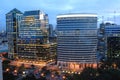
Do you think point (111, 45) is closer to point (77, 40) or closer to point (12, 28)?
point (77, 40)

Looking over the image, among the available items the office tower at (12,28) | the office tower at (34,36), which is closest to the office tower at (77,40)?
the office tower at (34,36)

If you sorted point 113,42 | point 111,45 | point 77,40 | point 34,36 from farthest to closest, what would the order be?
point 113,42, point 34,36, point 111,45, point 77,40

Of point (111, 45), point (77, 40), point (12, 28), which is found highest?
point (12, 28)

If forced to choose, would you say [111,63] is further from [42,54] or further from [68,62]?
[42,54]

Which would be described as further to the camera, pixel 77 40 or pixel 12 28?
pixel 12 28

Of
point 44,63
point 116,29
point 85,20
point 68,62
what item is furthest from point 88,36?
point 116,29

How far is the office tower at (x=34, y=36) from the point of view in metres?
38.5

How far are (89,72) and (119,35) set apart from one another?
21.3m

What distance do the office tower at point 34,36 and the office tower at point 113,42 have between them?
9.30 m

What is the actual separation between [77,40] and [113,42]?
8.79 metres

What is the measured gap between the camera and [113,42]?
40.3m

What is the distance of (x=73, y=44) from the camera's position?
111ft

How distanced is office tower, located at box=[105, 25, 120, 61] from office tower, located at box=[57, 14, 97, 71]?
5201 mm

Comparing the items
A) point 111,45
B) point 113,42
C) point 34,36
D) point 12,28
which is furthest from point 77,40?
point 12,28
